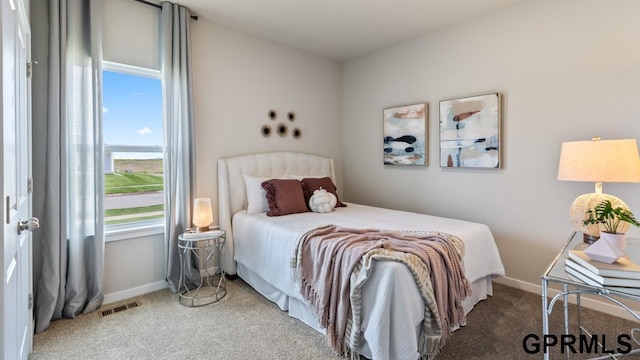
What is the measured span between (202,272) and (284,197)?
1165mm

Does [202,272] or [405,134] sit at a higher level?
[405,134]

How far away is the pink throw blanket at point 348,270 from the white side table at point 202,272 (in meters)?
1.02

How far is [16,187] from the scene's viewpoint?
61.8 inches

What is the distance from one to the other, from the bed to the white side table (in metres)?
0.18

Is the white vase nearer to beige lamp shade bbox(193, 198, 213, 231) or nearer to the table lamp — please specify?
the table lamp

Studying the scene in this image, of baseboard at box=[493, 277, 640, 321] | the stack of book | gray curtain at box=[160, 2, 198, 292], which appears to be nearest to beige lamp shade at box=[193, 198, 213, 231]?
gray curtain at box=[160, 2, 198, 292]

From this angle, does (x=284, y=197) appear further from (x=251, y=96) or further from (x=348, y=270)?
(x=348, y=270)

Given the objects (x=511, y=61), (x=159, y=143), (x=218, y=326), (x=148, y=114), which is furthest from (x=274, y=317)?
(x=511, y=61)

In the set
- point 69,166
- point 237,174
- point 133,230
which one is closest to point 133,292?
point 133,230

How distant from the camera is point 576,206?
6.87 feet

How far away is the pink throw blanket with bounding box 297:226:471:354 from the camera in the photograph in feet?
6.20

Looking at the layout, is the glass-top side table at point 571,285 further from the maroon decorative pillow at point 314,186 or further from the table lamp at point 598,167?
the maroon decorative pillow at point 314,186

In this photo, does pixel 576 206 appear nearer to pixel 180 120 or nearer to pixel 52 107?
pixel 180 120

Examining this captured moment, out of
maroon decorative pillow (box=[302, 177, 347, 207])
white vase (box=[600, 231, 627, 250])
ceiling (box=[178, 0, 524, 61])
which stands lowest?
white vase (box=[600, 231, 627, 250])
